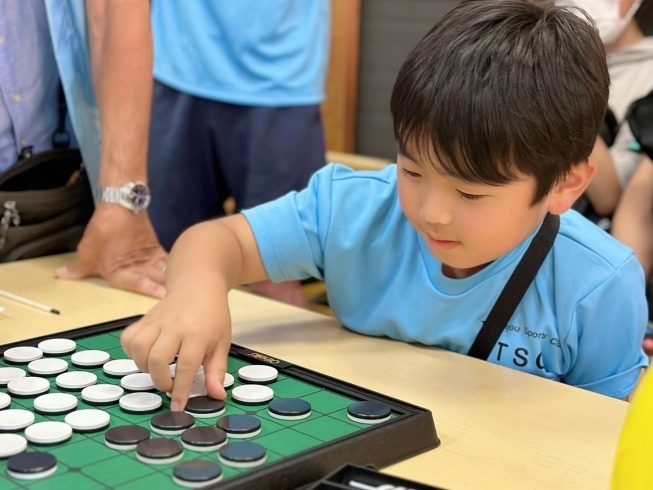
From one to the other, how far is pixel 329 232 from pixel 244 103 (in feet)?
2.78

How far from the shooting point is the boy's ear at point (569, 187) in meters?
1.00

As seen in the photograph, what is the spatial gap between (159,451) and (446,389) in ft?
1.11

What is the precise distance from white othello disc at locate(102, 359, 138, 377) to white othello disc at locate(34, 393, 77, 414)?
0.23ft

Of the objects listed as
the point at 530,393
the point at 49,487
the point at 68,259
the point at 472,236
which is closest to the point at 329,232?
the point at 472,236

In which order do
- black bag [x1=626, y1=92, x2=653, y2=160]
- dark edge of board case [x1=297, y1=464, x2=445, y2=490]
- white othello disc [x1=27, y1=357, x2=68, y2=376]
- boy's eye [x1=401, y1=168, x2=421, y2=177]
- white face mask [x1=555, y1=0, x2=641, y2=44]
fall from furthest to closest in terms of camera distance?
white face mask [x1=555, y1=0, x2=641, y2=44], black bag [x1=626, y1=92, x2=653, y2=160], boy's eye [x1=401, y1=168, x2=421, y2=177], white othello disc [x1=27, y1=357, x2=68, y2=376], dark edge of board case [x1=297, y1=464, x2=445, y2=490]

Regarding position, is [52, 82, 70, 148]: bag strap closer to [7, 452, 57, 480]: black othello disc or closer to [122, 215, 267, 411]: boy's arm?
[122, 215, 267, 411]: boy's arm

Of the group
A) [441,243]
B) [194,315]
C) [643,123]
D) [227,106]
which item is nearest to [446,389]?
[441,243]

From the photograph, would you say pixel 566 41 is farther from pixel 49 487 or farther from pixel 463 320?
pixel 49 487

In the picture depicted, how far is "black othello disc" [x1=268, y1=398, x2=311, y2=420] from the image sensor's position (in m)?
0.74

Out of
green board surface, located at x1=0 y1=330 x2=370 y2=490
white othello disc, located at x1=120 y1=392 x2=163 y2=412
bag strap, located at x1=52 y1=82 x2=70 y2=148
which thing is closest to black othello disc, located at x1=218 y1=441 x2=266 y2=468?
green board surface, located at x1=0 y1=330 x2=370 y2=490

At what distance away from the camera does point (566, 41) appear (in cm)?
95

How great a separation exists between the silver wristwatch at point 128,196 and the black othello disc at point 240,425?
0.62m

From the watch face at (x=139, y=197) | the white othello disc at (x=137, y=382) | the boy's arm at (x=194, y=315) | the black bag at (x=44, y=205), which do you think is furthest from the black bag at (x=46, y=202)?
the white othello disc at (x=137, y=382)

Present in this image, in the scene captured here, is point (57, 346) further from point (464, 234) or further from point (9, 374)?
point (464, 234)
